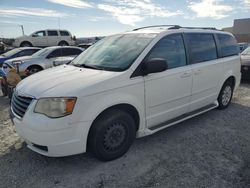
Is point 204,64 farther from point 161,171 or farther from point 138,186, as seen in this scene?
point 138,186

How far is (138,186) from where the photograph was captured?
3000 mm

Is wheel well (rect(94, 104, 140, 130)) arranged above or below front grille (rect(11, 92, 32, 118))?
below

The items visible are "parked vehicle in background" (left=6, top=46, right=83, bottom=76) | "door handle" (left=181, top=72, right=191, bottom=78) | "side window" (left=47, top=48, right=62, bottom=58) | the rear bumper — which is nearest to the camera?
"door handle" (left=181, top=72, right=191, bottom=78)

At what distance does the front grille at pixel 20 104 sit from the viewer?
327cm

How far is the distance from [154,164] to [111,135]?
0.72 metres

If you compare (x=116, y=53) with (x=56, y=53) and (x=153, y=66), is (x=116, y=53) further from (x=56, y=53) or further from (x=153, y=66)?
(x=56, y=53)

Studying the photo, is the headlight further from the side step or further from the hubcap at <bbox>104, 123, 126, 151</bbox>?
the side step

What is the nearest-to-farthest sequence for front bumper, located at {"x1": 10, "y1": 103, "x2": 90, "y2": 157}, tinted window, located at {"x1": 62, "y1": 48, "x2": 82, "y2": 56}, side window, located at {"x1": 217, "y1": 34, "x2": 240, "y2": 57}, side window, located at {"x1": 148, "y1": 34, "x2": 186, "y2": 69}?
front bumper, located at {"x1": 10, "y1": 103, "x2": 90, "y2": 157} < side window, located at {"x1": 148, "y1": 34, "x2": 186, "y2": 69} < side window, located at {"x1": 217, "y1": 34, "x2": 240, "y2": 57} < tinted window, located at {"x1": 62, "y1": 48, "x2": 82, "y2": 56}

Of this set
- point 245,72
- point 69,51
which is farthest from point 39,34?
point 245,72

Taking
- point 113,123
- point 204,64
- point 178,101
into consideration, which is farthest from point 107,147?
point 204,64

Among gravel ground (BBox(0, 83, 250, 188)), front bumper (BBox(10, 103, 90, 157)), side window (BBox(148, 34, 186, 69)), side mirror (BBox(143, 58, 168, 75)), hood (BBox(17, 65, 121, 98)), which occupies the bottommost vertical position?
gravel ground (BBox(0, 83, 250, 188))

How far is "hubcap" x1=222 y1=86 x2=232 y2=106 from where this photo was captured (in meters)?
5.72

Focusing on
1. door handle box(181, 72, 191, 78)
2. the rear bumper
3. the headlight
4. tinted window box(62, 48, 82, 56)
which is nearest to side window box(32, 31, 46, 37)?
tinted window box(62, 48, 82, 56)

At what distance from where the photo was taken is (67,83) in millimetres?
3295
